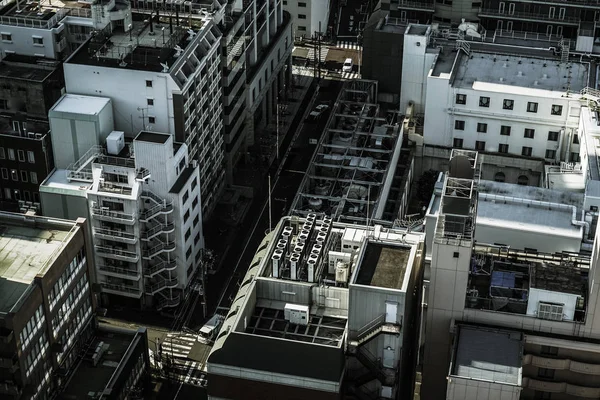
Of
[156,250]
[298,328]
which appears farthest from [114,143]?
[298,328]

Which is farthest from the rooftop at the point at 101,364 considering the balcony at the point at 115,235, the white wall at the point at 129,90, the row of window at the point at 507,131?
the row of window at the point at 507,131

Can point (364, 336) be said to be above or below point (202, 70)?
below

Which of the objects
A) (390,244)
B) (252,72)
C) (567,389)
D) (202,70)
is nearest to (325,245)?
(390,244)

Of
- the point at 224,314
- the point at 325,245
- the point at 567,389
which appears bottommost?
the point at 224,314

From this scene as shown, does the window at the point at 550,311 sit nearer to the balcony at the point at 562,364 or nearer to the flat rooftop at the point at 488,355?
the flat rooftop at the point at 488,355

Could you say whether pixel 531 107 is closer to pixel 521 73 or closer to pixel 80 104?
pixel 521 73

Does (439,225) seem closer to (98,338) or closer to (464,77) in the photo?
(98,338)

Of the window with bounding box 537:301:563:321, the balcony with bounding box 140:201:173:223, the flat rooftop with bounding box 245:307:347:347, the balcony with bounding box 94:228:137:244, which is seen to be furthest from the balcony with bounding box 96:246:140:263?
the window with bounding box 537:301:563:321
